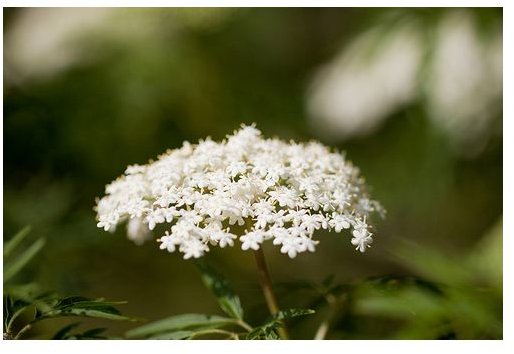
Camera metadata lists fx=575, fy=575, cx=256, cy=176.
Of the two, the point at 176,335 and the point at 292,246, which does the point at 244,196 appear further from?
the point at 176,335

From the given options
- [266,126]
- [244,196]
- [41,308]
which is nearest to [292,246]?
[244,196]

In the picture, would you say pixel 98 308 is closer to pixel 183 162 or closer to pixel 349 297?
pixel 183 162

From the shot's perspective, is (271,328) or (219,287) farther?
(219,287)

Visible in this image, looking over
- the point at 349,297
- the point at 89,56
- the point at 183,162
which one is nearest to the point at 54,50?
the point at 89,56

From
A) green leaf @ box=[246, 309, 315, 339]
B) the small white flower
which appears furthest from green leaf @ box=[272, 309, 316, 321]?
the small white flower

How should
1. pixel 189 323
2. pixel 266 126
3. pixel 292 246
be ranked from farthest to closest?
pixel 266 126, pixel 189 323, pixel 292 246

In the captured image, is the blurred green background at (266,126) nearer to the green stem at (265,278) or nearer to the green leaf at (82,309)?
the green stem at (265,278)
